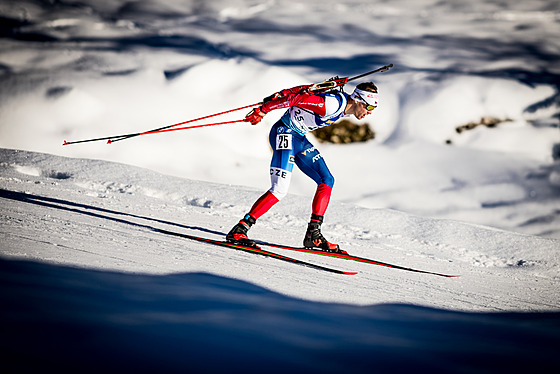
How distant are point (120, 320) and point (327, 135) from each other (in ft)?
71.2

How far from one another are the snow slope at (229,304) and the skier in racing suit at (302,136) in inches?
17.9

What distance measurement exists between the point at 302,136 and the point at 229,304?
7.85 ft

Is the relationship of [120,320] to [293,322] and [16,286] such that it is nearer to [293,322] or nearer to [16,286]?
[16,286]

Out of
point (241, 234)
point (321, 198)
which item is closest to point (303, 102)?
point (321, 198)

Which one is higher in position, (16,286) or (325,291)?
(325,291)

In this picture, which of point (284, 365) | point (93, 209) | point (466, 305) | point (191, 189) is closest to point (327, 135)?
point (191, 189)

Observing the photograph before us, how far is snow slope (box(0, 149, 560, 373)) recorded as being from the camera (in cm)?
177

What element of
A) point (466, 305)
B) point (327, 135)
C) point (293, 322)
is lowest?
point (293, 322)

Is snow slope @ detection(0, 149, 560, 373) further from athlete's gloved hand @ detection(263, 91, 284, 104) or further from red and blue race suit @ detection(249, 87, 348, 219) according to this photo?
athlete's gloved hand @ detection(263, 91, 284, 104)

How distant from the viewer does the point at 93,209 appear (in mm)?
5023

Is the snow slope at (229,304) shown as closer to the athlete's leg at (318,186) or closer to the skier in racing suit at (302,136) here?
the athlete's leg at (318,186)

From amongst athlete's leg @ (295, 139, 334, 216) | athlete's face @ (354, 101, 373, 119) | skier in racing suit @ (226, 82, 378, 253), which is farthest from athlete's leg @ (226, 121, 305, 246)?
athlete's face @ (354, 101, 373, 119)

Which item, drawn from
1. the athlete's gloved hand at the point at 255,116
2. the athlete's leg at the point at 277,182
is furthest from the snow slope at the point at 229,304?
the athlete's gloved hand at the point at 255,116

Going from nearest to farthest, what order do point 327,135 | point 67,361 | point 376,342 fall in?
1. point 67,361
2. point 376,342
3. point 327,135
